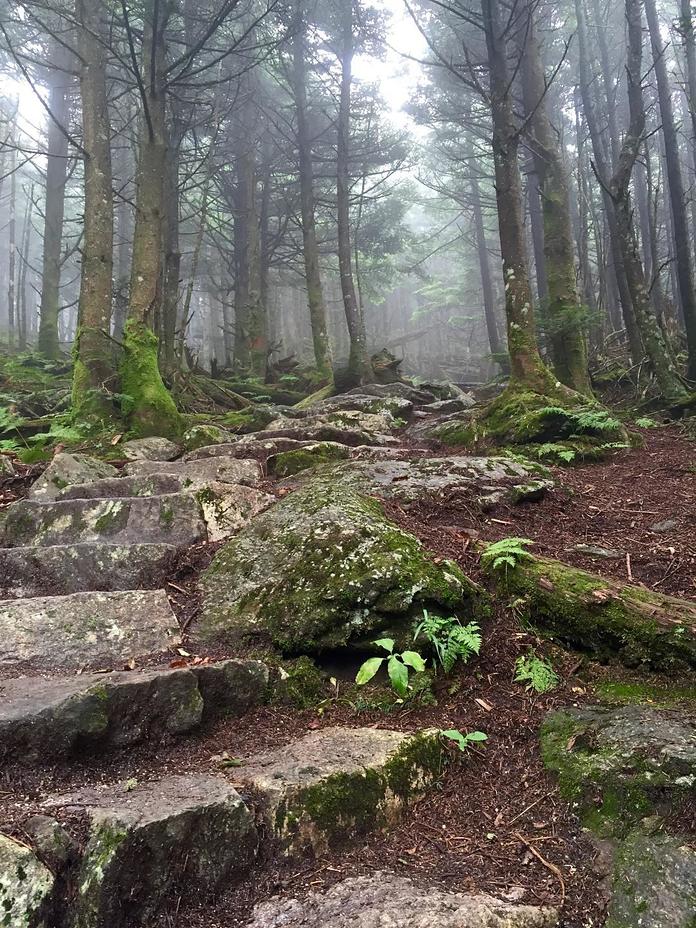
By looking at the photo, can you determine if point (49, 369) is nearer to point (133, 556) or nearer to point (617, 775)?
point (133, 556)

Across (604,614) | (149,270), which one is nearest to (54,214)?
(149,270)

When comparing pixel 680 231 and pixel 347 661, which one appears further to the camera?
pixel 680 231

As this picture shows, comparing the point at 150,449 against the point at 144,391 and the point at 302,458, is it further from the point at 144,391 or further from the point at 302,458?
the point at 302,458

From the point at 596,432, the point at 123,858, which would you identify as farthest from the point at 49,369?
the point at 123,858

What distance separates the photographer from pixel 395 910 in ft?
5.72

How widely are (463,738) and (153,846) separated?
138 centimetres

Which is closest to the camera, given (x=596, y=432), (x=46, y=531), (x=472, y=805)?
(x=472, y=805)

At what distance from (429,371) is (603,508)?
3203cm

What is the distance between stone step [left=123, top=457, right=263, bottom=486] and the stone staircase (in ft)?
5.72

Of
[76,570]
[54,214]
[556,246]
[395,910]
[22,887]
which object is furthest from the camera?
[54,214]

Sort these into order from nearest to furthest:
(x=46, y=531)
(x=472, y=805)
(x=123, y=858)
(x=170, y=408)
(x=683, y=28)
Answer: (x=123, y=858)
(x=472, y=805)
(x=46, y=531)
(x=170, y=408)
(x=683, y=28)

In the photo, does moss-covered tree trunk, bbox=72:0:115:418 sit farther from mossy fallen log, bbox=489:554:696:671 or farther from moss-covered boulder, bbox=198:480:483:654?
mossy fallen log, bbox=489:554:696:671

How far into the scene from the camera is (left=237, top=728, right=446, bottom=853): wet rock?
2.06 meters

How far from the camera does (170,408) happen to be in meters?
8.33
